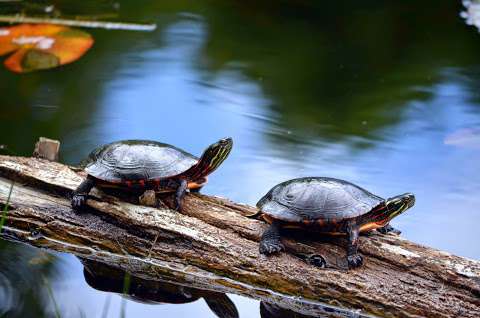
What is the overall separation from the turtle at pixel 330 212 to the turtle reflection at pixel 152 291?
10.1 inches

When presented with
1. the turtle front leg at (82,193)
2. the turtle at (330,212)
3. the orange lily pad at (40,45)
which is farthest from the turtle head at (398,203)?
the orange lily pad at (40,45)

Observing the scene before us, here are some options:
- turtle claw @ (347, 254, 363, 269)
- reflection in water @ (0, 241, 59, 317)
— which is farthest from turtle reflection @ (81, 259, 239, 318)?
turtle claw @ (347, 254, 363, 269)

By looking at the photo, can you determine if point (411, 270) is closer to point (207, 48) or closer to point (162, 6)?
point (207, 48)

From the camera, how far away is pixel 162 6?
6910 mm

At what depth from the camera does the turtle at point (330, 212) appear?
9.44ft

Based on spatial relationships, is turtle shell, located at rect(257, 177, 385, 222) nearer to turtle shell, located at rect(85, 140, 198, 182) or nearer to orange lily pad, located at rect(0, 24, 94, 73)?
turtle shell, located at rect(85, 140, 198, 182)

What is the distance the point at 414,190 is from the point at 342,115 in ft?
3.29

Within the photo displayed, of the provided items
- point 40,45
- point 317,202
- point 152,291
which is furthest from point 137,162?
point 40,45

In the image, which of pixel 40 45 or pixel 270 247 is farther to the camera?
pixel 40 45

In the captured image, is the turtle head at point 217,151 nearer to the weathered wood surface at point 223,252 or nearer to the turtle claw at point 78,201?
the weathered wood surface at point 223,252

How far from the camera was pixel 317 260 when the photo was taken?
9.46ft

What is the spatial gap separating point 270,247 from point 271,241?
30mm

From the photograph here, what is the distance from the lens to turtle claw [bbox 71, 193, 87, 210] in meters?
3.18

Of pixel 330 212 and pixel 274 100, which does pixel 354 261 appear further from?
pixel 274 100
